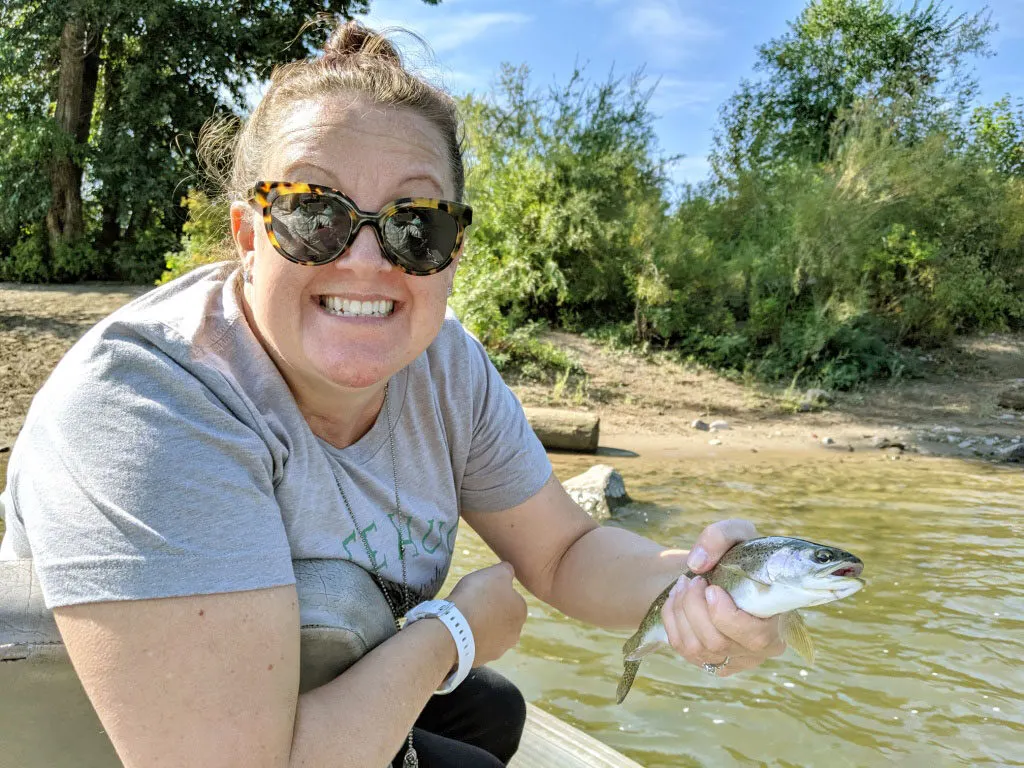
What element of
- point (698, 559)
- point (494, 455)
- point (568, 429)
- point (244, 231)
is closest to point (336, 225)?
point (244, 231)

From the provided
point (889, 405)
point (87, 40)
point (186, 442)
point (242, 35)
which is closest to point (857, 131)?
point (889, 405)

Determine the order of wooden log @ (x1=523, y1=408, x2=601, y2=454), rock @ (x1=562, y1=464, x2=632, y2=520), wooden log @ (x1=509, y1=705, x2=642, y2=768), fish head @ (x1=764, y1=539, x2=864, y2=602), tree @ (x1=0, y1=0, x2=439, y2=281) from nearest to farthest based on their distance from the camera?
fish head @ (x1=764, y1=539, x2=864, y2=602) < wooden log @ (x1=509, y1=705, x2=642, y2=768) < rock @ (x1=562, y1=464, x2=632, y2=520) < wooden log @ (x1=523, y1=408, x2=601, y2=454) < tree @ (x1=0, y1=0, x2=439, y2=281)

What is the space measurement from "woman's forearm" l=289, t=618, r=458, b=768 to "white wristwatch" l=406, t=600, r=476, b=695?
0.05m

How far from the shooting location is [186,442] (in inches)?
53.2

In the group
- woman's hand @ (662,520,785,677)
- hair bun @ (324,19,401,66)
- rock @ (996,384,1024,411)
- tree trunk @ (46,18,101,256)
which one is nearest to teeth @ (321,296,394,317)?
hair bun @ (324,19,401,66)

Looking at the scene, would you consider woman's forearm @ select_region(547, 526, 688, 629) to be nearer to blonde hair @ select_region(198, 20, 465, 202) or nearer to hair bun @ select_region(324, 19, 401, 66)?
blonde hair @ select_region(198, 20, 465, 202)

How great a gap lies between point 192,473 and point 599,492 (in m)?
5.82

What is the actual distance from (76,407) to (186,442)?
0.18 metres

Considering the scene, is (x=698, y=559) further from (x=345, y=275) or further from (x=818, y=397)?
(x=818, y=397)

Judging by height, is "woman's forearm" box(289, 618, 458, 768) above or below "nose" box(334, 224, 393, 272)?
below

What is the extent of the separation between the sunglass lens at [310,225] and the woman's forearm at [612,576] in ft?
3.38

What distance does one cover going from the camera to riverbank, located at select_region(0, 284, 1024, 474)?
1033cm

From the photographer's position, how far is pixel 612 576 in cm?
212

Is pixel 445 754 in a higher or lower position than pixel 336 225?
lower
